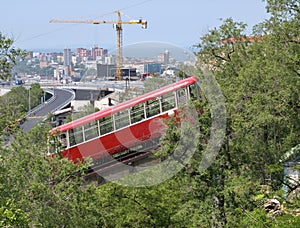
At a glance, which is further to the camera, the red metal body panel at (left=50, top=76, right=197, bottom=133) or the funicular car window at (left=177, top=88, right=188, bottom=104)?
the red metal body panel at (left=50, top=76, right=197, bottom=133)

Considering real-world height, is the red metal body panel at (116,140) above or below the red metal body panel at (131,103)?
below

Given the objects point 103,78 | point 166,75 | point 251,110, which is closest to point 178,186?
point 251,110

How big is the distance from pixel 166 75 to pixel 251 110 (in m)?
7.13

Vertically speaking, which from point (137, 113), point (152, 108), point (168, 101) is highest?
point (168, 101)

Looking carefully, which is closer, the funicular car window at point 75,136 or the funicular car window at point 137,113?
the funicular car window at point 137,113

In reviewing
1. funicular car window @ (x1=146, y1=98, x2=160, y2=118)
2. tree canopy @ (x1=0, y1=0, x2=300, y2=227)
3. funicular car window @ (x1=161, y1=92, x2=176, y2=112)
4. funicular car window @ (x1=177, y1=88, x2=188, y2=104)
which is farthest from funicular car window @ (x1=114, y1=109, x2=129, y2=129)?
tree canopy @ (x1=0, y1=0, x2=300, y2=227)

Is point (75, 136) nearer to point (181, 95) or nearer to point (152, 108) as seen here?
point (152, 108)

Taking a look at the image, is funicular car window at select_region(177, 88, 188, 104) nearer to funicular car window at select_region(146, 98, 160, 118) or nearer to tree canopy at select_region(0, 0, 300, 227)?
funicular car window at select_region(146, 98, 160, 118)

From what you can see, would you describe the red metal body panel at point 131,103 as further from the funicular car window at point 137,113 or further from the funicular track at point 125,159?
the funicular track at point 125,159

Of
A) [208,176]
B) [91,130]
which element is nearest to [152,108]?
[91,130]

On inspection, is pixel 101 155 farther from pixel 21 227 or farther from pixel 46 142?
pixel 21 227

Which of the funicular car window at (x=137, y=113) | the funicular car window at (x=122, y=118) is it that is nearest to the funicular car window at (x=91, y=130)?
the funicular car window at (x=122, y=118)

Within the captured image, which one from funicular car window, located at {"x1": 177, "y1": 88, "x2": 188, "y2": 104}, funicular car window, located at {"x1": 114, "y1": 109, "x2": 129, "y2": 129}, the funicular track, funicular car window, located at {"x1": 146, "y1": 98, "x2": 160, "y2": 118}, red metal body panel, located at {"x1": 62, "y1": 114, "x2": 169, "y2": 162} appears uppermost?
funicular car window, located at {"x1": 177, "y1": 88, "x2": 188, "y2": 104}

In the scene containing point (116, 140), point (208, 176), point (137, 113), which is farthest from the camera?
point (137, 113)
